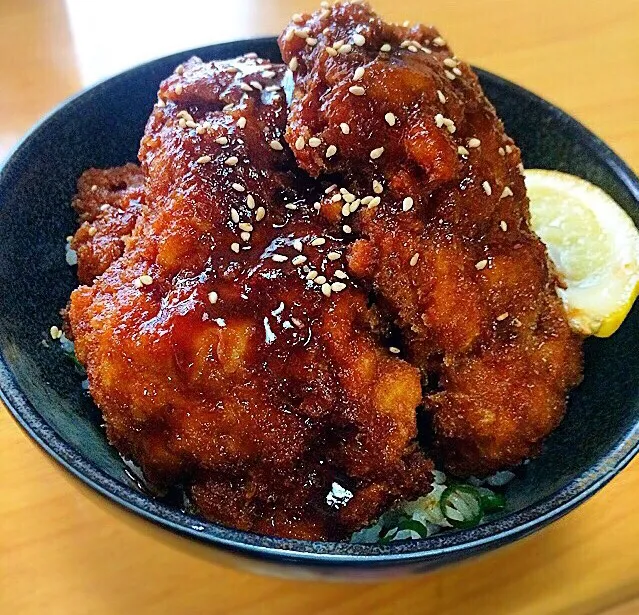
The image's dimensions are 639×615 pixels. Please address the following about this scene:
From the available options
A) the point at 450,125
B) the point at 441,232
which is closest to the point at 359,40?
the point at 450,125

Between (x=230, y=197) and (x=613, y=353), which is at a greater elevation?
(x=230, y=197)

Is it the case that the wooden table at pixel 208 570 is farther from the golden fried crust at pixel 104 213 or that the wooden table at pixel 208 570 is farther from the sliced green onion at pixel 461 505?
the golden fried crust at pixel 104 213

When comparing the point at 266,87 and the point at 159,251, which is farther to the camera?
the point at 266,87

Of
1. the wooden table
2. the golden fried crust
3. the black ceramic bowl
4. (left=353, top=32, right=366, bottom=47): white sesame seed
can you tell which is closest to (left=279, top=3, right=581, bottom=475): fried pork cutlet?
(left=353, top=32, right=366, bottom=47): white sesame seed

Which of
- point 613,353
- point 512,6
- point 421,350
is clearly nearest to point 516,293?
point 421,350

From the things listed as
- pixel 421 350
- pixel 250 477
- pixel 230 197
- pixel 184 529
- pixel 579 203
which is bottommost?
pixel 250 477

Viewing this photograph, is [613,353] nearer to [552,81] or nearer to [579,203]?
[579,203]

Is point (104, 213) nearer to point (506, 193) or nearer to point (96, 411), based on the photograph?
point (96, 411)

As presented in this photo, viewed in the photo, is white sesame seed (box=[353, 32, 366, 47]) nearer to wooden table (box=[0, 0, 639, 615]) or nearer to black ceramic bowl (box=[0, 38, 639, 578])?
black ceramic bowl (box=[0, 38, 639, 578])
